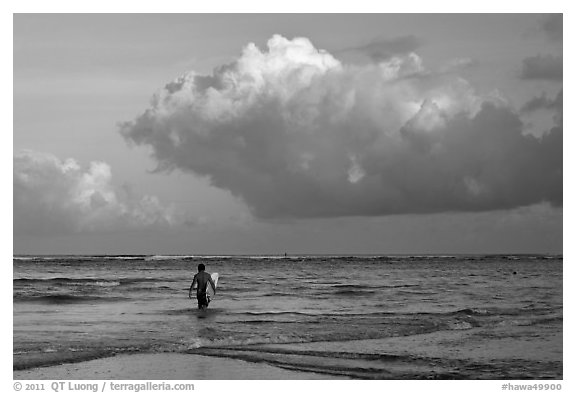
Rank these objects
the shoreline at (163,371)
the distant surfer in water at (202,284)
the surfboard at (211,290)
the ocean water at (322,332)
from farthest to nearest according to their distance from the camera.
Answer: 1. the surfboard at (211,290)
2. the distant surfer in water at (202,284)
3. the ocean water at (322,332)
4. the shoreline at (163,371)

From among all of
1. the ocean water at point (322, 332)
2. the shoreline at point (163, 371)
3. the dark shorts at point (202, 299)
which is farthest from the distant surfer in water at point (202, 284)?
the shoreline at point (163, 371)

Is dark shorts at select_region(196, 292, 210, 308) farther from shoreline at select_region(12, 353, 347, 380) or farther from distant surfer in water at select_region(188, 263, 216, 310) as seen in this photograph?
shoreline at select_region(12, 353, 347, 380)

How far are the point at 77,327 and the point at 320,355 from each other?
7.61 m

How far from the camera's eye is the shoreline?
1265 cm

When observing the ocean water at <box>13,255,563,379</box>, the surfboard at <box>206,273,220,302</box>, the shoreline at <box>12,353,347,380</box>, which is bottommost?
the shoreline at <box>12,353,347,380</box>

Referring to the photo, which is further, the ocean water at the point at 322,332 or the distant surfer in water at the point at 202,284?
the distant surfer in water at the point at 202,284

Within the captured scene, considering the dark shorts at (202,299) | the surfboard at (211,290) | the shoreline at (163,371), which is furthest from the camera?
the surfboard at (211,290)

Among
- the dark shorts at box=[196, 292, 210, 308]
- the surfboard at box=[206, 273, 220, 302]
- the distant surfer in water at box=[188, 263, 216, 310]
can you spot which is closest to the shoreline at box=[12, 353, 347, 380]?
the distant surfer in water at box=[188, 263, 216, 310]

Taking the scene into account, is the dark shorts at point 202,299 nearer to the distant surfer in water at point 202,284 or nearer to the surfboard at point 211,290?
the distant surfer in water at point 202,284

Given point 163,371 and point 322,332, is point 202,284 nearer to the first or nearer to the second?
point 322,332

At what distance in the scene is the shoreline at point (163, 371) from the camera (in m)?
12.6
